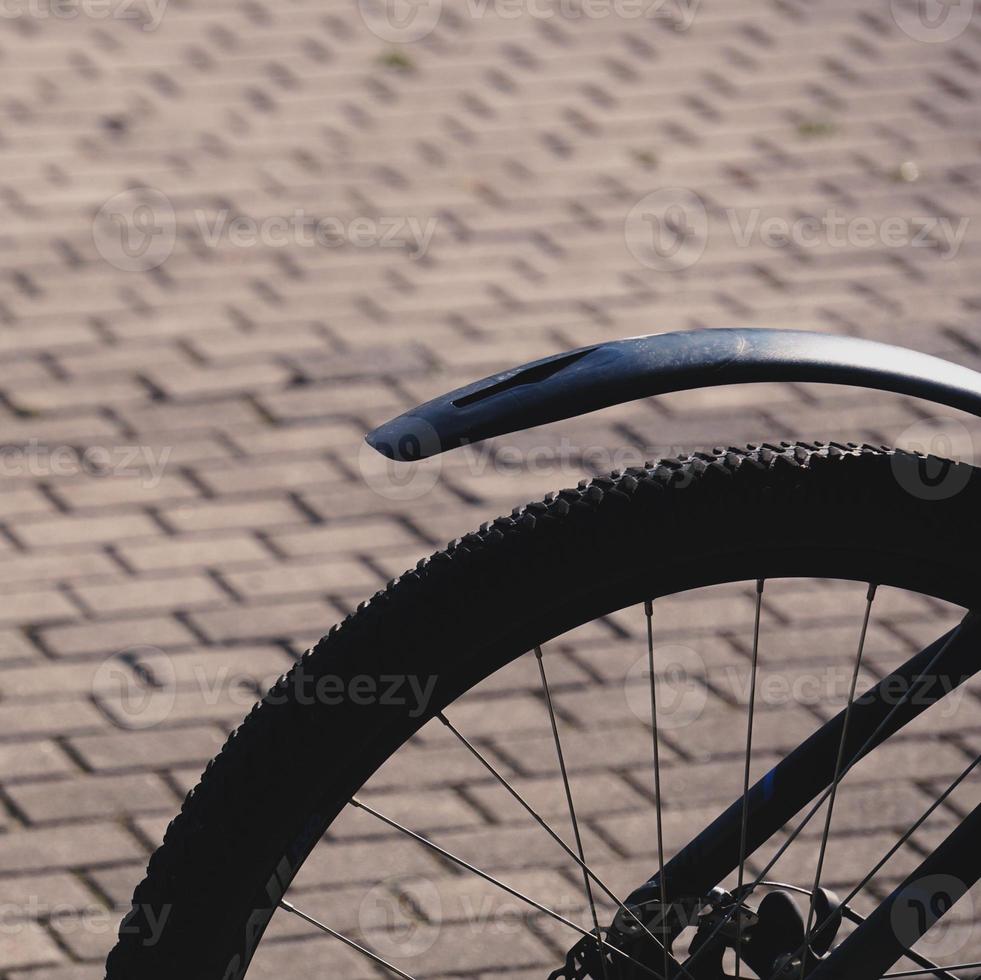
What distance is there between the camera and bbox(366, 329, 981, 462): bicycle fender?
192 cm

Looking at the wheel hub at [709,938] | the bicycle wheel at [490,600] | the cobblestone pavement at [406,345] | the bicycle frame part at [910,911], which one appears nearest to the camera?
the bicycle wheel at [490,600]

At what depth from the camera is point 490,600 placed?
1.91m

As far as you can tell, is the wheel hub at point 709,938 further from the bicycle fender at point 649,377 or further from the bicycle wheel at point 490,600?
the bicycle fender at point 649,377

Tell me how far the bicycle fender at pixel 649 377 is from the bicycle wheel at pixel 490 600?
9 cm

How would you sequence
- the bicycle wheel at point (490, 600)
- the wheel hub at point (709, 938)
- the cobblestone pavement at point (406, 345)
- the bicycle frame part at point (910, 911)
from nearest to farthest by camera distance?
1. the bicycle wheel at point (490, 600)
2. the bicycle frame part at point (910, 911)
3. the wheel hub at point (709, 938)
4. the cobblestone pavement at point (406, 345)

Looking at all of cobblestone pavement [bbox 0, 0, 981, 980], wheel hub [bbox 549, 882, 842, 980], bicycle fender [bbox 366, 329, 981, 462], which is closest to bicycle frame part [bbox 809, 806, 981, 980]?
wheel hub [bbox 549, 882, 842, 980]

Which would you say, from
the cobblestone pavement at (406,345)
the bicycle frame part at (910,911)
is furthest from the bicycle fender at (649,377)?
the cobblestone pavement at (406,345)

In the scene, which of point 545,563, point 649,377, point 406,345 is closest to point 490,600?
point 545,563

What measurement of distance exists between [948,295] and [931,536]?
351 centimetres

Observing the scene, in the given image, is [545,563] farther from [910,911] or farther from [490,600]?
[910,911]

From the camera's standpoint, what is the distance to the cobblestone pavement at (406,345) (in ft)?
11.5

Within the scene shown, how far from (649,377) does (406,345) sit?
3.10 m

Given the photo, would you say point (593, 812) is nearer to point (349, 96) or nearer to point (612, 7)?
point (349, 96)

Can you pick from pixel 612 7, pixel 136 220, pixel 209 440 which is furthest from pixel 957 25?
pixel 209 440
